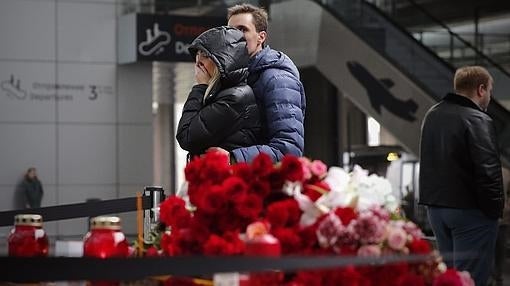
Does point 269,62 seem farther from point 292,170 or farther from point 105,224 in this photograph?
point 292,170

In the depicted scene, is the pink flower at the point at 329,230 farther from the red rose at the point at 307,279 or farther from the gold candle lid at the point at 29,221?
the gold candle lid at the point at 29,221

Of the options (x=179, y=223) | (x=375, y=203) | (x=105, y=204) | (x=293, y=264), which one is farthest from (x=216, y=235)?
(x=105, y=204)

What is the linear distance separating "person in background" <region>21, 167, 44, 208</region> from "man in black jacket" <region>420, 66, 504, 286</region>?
19257mm

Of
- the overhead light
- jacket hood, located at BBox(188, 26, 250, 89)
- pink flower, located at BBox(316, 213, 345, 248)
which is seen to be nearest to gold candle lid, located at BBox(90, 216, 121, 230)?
pink flower, located at BBox(316, 213, 345, 248)

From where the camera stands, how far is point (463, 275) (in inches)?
149

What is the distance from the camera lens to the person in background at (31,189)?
84.5 ft

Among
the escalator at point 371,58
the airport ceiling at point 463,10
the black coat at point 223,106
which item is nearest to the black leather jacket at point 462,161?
the black coat at point 223,106

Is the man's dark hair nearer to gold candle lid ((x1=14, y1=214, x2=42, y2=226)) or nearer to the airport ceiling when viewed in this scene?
gold candle lid ((x1=14, y1=214, x2=42, y2=226))

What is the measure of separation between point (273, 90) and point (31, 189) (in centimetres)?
2073

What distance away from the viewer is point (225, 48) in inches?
202

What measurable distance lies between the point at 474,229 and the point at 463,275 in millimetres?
3189

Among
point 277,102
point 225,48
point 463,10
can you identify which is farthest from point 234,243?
point 463,10

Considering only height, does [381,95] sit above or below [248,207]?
above

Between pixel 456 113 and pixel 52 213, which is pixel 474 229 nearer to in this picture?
pixel 456 113
